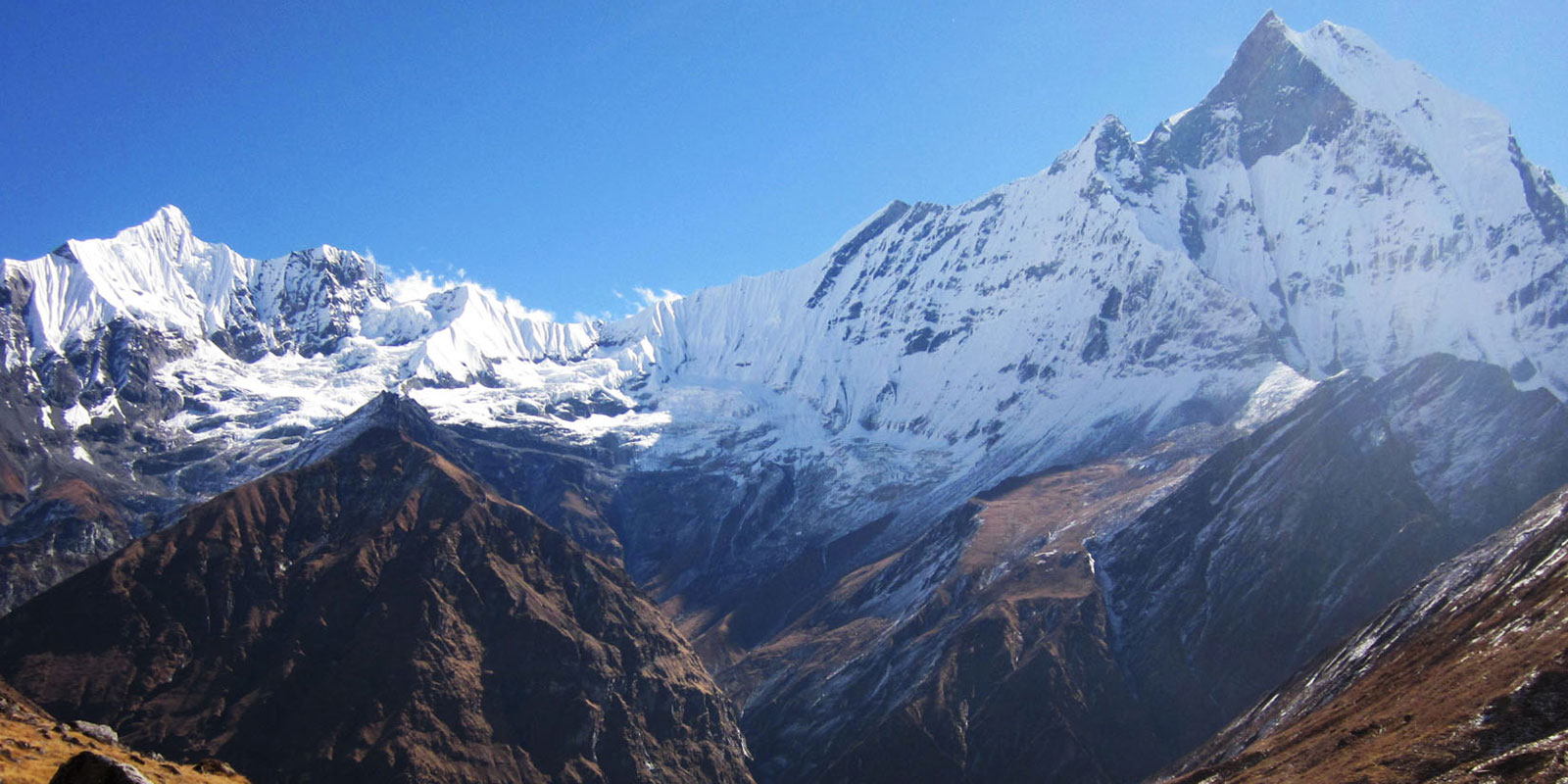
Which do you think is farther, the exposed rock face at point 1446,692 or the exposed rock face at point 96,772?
the exposed rock face at point 1446,692

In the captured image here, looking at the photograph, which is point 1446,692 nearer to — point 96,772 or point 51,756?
point 96,772

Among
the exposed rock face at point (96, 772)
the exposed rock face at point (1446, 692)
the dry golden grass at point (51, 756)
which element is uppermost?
the dry golden grass at point (51, 756)

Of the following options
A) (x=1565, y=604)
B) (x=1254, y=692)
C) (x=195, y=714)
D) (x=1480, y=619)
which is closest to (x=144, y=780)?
(x=1565, y=604)

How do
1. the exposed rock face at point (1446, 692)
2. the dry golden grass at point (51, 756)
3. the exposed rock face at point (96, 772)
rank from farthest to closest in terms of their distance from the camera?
the exposed rock face at point (1446, 692)
the dry golden grass at point (51, 756)
the exposed rock face at point (96, 772)

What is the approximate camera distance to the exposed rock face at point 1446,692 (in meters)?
87.2

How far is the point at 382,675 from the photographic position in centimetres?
19388

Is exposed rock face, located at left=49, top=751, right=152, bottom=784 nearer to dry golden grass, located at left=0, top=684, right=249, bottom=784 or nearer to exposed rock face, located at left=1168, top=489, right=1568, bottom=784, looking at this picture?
dry golden grass, located at left=0, top=684, right=249, bottom=784

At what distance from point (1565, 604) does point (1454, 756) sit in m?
30.7

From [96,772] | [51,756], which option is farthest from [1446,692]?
[51,756]

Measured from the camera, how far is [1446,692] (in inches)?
4102

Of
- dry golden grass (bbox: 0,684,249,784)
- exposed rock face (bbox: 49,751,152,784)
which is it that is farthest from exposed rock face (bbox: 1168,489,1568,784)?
dry golden grass (bbox: 0,684,249,784)

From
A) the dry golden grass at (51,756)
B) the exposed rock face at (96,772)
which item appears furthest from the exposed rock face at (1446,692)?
the dry golden grass at (51,756)

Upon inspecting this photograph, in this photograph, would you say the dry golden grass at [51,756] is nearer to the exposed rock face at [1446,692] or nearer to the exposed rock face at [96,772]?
the exposed rock face at [96,772]

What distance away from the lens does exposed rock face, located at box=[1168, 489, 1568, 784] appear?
3433 inches
